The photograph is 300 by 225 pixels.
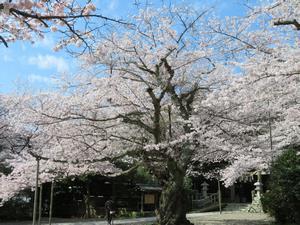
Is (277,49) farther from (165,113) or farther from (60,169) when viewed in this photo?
(60,169)

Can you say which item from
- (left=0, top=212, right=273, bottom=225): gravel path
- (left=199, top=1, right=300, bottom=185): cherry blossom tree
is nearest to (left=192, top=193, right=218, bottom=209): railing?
(left=0, top=212, right=273, bottom=225): gravel path

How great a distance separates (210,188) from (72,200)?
15513mm

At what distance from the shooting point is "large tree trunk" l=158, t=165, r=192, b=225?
12758mm

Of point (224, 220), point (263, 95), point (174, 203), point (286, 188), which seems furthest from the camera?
point (224, 220)

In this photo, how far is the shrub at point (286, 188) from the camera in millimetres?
11750

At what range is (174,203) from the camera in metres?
12.9

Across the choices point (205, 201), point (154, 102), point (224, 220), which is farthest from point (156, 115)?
point (205, 201)

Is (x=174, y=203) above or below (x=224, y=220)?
above

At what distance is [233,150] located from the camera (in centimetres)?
1229

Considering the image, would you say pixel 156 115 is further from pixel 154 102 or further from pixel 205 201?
pixel 205 201

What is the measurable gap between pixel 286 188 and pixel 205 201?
1982 centimetres

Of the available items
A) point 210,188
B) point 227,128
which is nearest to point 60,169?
point 227,128

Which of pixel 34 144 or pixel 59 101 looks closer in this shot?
pixel 59 101

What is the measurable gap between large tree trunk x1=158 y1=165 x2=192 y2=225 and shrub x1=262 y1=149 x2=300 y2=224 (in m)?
3.27
